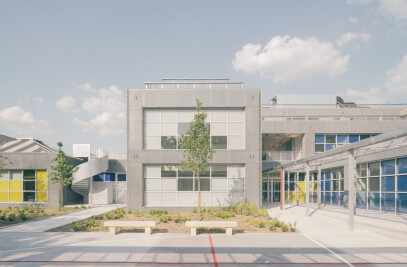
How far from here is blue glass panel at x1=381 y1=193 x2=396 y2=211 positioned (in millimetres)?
17734

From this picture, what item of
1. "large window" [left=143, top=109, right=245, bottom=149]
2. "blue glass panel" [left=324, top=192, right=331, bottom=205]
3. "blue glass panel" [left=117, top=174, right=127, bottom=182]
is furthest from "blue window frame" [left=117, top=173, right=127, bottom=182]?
"blue glass panel" [left=324, top=192, right=331, bottom=205]

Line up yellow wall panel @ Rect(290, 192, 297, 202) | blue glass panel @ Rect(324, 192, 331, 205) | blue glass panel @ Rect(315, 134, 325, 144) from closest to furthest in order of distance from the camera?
blue glass panel @ Rect(324, 192, 331, 205)
blue glass panel @ Rect(315, 134, 325, 144)
yellow wall panel @ Rect(290, 192, 297, 202)

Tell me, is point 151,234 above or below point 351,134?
below

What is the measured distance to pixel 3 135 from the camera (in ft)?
140

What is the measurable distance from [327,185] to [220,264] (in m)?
20.8

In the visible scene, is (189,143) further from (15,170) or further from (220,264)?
(15,170)

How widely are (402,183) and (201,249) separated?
1443 cm

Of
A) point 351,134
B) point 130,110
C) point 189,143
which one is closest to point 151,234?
point 189,143

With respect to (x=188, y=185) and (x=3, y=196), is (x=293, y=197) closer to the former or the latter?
(x=188, y=185)

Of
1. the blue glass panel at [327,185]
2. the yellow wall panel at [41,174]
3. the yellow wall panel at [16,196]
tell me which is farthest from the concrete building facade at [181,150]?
the yellow wall panel at [16,196]

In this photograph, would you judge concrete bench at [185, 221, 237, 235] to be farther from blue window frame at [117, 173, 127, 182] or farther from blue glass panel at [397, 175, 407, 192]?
blue window frame at [117, 173, 127, 182]

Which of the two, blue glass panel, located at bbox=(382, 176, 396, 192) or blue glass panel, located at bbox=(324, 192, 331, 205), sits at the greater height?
blue glass panel, located at bbox=(382, 176, 396, 192)

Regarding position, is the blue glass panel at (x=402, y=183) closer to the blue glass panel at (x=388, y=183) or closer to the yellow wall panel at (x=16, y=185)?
the blue glass panel at (x=388, y=183)

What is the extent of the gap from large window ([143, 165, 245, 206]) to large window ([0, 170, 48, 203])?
38.3ft
